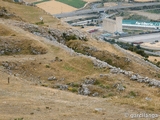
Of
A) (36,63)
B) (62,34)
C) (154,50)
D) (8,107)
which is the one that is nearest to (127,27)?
(154,50)

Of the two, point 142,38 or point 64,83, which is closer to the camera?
point 64,83

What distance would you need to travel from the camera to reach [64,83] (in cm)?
3597

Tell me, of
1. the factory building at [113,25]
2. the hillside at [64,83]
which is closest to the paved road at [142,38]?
the factory building at [113,25]

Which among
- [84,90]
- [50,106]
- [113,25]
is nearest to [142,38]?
[113,25]

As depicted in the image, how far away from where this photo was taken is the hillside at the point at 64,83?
2564 cm

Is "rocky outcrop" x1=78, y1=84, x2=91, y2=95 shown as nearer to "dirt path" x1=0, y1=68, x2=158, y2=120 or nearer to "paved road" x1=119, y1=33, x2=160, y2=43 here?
"dirt path" x1=0, y1=68, x2=158, y2=120

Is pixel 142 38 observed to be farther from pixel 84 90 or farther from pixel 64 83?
pixel 84 90

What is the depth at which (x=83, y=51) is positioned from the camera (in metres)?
52.7

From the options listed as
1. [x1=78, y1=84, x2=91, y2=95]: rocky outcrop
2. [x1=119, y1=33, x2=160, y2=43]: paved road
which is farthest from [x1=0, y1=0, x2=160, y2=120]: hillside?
[x1=119, y1=33, x2=160, y2=43]: paved road

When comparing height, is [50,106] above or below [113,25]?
above

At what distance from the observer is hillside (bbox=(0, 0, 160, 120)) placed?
84.1 feet

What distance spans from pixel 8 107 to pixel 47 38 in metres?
30.2

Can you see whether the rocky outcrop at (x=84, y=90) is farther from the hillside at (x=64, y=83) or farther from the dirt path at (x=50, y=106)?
the dirt path at (x=50, y=106)

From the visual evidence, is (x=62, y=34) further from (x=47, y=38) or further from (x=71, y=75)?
(x=71, y=75)
